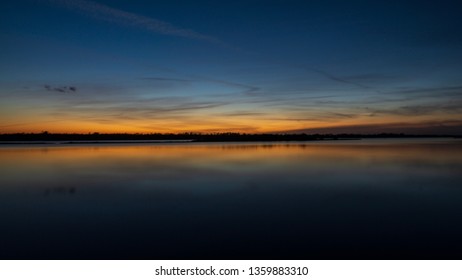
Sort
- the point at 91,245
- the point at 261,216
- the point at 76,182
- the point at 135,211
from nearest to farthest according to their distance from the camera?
the point at 91,245 < the point at 261,216 < the point at 135,211 < the point at 76,182

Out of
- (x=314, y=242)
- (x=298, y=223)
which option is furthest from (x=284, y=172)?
(x=314, y=242)

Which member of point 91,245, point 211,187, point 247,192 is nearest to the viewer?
point 91,245

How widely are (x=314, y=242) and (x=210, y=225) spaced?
2073mm

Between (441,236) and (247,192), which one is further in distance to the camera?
(247,192)

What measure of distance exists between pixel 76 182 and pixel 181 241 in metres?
8.81

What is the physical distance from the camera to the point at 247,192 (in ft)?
37.3

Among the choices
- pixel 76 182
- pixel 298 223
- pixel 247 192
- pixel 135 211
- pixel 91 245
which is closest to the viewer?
pixel 91 245

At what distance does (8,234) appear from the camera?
6969 millimetres

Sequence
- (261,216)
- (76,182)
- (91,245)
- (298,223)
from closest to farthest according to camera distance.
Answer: (91,245)
(298,223)
(261,216)
(76,182)

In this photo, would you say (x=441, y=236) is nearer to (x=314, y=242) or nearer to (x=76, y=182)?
(x=314, y=242)
